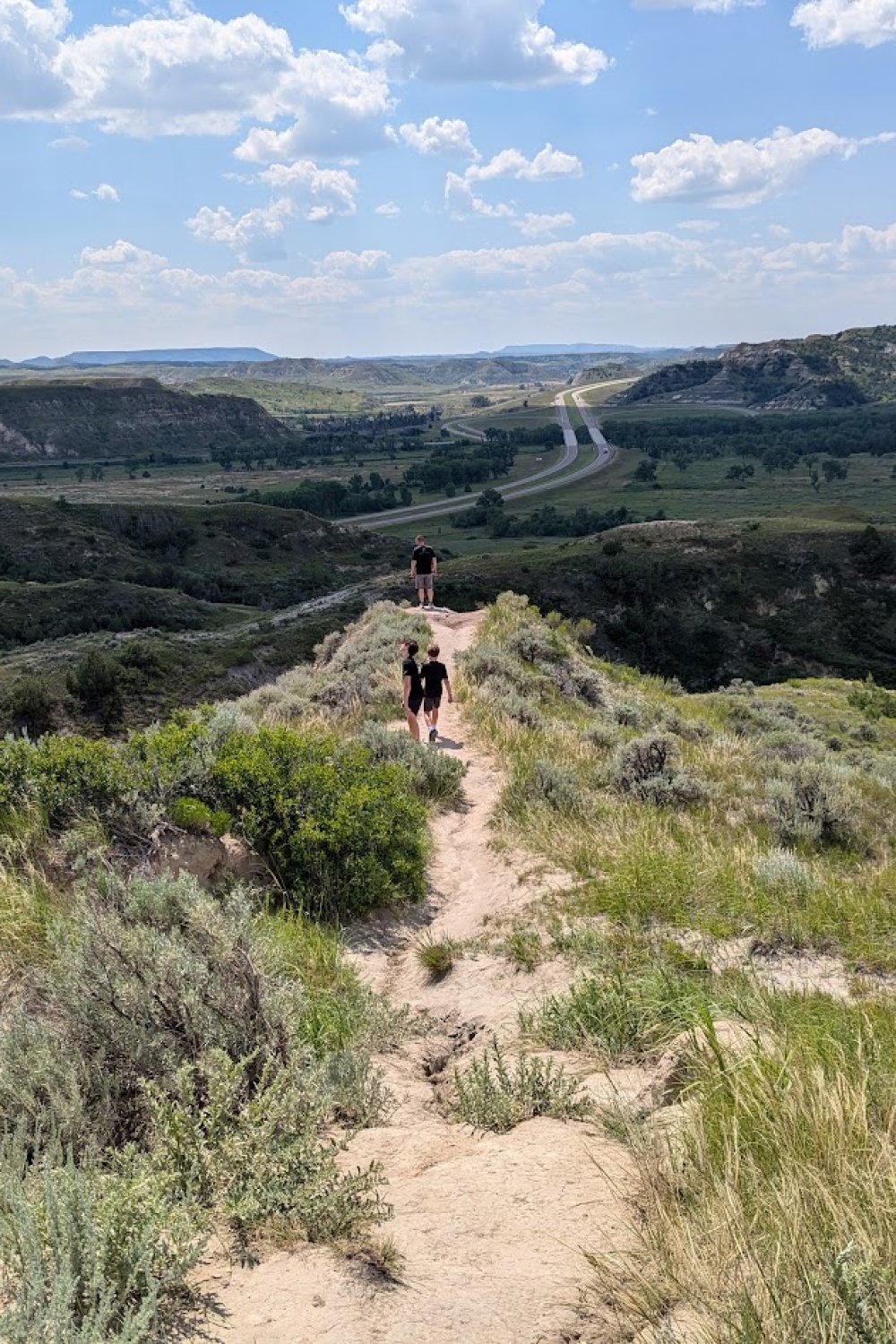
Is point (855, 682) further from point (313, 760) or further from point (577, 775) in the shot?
point (313, 760)

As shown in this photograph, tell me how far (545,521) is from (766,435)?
91538 mm

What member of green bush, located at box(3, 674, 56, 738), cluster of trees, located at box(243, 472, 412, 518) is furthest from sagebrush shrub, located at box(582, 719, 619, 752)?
cluster of trees, located at box(243, 472, 412, 518)

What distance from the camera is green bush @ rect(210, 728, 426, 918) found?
6902mm

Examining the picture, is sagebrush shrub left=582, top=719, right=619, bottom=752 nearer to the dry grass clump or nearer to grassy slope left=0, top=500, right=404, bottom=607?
the dry grass clump

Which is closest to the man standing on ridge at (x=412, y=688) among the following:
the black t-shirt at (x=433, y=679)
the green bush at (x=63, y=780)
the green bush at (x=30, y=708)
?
the black t-shirt at (x=433, y=679)

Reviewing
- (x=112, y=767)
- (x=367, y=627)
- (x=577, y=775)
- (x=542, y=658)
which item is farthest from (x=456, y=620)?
(x=112, y=767)

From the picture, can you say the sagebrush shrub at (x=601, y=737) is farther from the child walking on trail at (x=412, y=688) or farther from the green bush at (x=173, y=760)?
the green bush at (x=173, y=760)

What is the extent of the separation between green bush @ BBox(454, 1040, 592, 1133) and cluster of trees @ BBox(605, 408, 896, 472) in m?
146

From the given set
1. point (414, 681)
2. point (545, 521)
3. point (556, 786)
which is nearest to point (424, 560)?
point (414, 681)

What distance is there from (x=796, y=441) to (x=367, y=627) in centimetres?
15601

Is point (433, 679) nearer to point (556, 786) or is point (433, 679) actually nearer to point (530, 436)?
point (556, 786)

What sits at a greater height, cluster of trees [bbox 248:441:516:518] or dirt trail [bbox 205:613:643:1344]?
cluster of trees [bbox 248:441:516:518]

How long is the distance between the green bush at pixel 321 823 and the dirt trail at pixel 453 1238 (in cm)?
202

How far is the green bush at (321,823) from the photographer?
272 inches
